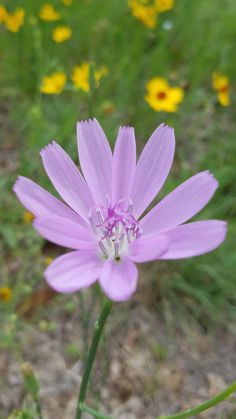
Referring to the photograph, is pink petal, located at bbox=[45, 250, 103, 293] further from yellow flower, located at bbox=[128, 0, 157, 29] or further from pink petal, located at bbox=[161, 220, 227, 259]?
yellow flower, located at bbox=[128, 0, 157, 29]

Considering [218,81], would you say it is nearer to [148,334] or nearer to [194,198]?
[148,334]

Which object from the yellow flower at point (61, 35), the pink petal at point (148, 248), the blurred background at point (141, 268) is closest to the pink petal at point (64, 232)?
the pink petal at point (148, 248)

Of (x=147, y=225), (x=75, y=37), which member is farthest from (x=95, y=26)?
(x=147, y=225)

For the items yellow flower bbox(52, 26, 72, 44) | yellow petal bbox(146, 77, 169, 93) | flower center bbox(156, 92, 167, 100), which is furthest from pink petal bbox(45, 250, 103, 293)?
yellow flower bbox(52, 26, 72, 44)

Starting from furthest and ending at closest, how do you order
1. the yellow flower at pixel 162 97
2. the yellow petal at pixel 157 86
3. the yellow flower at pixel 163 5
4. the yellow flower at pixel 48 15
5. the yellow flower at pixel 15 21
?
the yellow flower at pixel 163 5, the yellow flower at pixel 48 15, the yellow flower at pixel 15 21, the yellow petal at pixel 157 86, the yellow flower at pixel 162 97

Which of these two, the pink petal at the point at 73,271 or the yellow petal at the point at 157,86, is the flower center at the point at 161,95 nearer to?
the yellow petal at the point at 157,86

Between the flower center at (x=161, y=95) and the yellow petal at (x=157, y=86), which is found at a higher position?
the yellow petal at (x=157, y=86)
